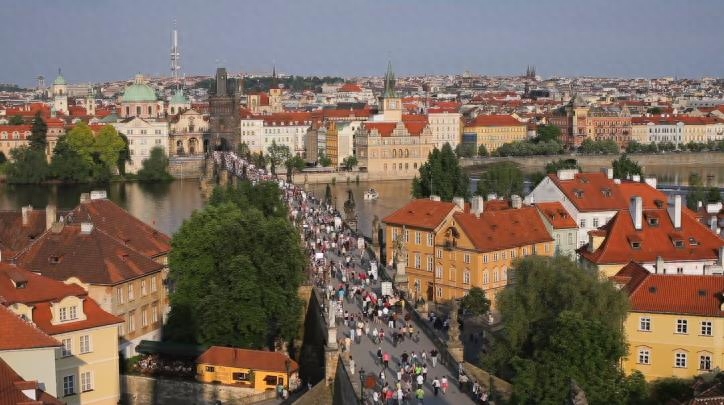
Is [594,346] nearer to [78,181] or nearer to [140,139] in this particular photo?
[78,181]

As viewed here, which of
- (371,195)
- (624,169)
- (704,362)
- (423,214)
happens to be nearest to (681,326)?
(704,362)

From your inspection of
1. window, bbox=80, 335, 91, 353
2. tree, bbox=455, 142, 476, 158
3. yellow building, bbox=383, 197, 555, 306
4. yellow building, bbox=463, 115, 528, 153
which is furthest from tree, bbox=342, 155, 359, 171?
window, bbox=80, 335, 91, 353

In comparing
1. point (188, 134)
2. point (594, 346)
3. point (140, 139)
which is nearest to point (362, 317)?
point (594, 346)

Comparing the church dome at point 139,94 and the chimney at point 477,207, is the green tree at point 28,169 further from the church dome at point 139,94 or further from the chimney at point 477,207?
the chimney at point 477,207

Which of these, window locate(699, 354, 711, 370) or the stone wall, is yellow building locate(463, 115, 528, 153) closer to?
window locate(699, 354, 711, 370)

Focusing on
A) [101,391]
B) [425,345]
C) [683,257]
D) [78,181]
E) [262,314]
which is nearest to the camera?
[101,391]
